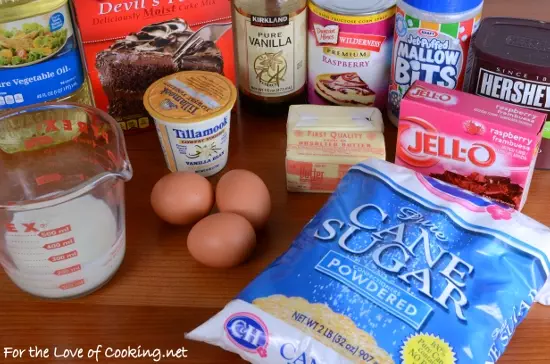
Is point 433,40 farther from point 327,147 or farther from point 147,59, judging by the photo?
point 147,59

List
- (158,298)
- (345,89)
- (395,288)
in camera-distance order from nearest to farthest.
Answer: (395,288)
(158,298)
(345,89)

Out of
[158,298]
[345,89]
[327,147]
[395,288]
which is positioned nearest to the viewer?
[395,288]

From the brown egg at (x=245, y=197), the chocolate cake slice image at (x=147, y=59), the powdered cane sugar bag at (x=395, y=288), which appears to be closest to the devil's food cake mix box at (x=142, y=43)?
the chocolate cake slice image at (x=147, y=59)

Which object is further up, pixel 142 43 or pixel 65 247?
pixel 142 43

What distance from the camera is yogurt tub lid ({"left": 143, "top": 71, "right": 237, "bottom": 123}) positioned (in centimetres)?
86

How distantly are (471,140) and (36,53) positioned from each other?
22.9 inches

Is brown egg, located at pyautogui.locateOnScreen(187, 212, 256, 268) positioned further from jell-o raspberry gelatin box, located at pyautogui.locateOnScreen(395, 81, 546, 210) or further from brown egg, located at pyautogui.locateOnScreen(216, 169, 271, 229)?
jell-o raspberry gelatin box, located at pyautogui.locateOnScreen(395, 81, 546, 210)

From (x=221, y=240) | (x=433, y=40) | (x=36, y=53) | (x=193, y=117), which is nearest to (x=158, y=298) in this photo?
(x=221, y=240)

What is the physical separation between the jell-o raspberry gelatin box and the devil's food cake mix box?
0.32 metres

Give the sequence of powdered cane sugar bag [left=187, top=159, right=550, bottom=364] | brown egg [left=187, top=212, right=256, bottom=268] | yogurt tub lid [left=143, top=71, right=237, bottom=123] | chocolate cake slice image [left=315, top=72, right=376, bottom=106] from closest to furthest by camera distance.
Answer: powdered cane sugar bag [left=187, top=159, right=550, bottom=364]
brown egg [left=187, top=212, right=256, bottom=268]
yogurt tub lid [left=143, top=71, right=237, bottom=123]
chocolate cake slice image [left=315, top=72, right=376, bottom=106]

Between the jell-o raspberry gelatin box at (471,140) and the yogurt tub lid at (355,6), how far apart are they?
0.14 meters

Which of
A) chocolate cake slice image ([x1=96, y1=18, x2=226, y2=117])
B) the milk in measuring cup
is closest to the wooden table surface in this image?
the milk in measuring cup

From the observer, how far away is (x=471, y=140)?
79cm

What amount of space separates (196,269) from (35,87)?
0.34m
